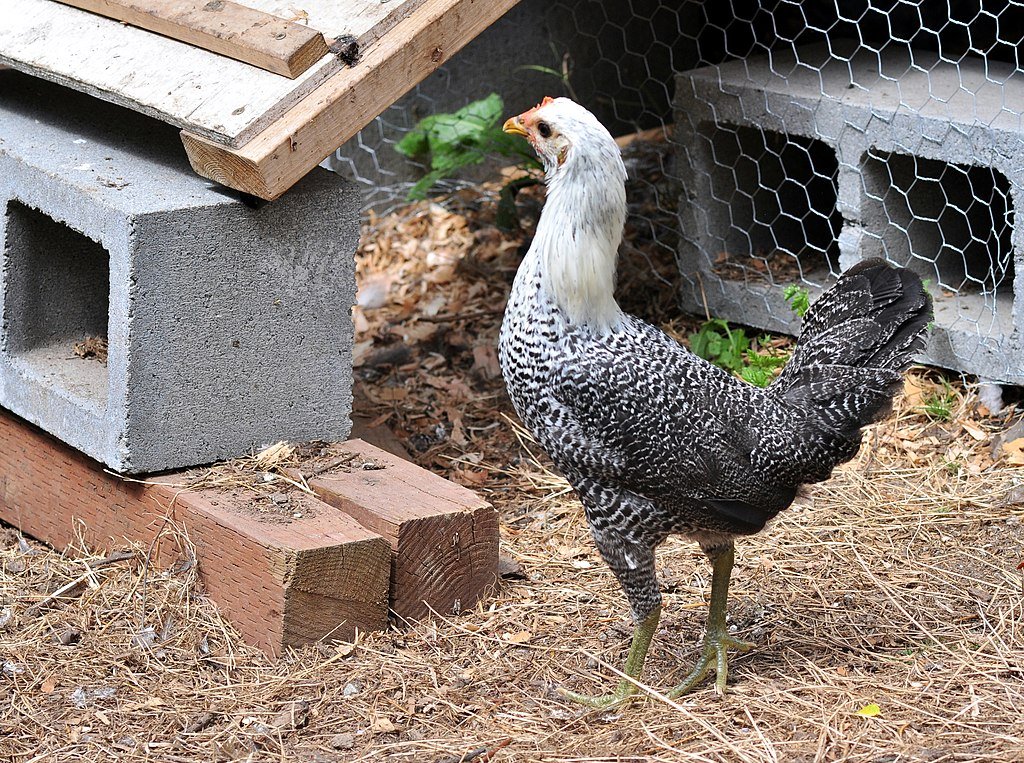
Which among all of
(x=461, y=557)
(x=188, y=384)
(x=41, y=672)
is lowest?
(x=41, y=672)

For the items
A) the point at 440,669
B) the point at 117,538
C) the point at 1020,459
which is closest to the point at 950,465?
the point at 1020,459

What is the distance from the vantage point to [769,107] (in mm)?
4699

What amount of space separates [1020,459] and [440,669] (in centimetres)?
210

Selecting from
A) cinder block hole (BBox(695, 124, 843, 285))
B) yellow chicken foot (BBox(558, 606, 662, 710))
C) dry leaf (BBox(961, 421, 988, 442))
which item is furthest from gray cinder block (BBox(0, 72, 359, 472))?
dry leaf (BBox(961, 421, 988, 442))

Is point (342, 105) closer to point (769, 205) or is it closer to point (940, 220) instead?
point (769, 205)

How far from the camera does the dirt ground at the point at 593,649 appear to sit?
2922 mm

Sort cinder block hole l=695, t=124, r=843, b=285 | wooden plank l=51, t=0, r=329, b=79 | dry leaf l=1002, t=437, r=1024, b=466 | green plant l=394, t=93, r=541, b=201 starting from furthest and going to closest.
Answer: green plant l=394, t=93, r=541, b=201, cinder block hole l=695, t=124, r=843, b=285, dry leaf l=1002, t=437, r=1024, b=466, wooden plank l=51, t=0, r=329, b=79

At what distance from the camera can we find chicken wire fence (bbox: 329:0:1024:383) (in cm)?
441

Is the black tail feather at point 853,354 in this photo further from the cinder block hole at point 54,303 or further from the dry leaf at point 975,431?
the cinder block hole at point 54,303

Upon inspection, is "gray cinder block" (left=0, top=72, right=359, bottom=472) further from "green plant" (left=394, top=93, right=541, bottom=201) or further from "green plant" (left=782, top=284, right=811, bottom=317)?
"green plant" (left=394, top=93, right=541, bottom=201)

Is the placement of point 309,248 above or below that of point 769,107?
below

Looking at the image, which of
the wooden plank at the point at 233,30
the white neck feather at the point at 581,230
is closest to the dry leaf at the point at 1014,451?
the white neck feather at the point at 581,230

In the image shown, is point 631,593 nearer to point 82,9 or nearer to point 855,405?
point 855,405

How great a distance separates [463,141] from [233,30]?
2.28 metres
